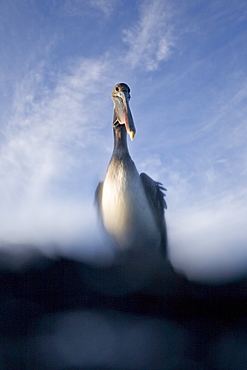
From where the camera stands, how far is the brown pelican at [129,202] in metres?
5.92

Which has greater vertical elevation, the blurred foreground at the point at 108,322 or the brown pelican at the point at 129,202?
the brown pelican at the point at 129,202

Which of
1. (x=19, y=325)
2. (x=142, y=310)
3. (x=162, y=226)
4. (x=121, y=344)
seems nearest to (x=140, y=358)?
(x=121, y=344)

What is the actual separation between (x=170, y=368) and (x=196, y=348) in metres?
0.15

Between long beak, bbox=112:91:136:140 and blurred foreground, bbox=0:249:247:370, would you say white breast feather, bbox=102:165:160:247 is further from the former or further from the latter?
blurred foreground, bbox=0:249:247:370

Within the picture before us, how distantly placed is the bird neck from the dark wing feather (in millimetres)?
585

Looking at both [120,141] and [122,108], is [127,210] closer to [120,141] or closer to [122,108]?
[120,141]

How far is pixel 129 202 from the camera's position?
5.92 meters

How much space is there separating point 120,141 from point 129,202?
5.38 ft

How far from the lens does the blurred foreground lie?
4.62 ft

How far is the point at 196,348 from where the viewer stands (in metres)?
1.50

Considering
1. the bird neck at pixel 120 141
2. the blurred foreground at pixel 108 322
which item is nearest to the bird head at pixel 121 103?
the bird neck at pixel 120 141

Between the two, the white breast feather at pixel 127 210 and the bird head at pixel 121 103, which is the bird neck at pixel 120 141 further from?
the white breast feather at pixel 127 210

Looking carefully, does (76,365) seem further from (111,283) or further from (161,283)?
(161,283)

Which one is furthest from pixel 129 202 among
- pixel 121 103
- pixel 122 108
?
pixel 121 103
